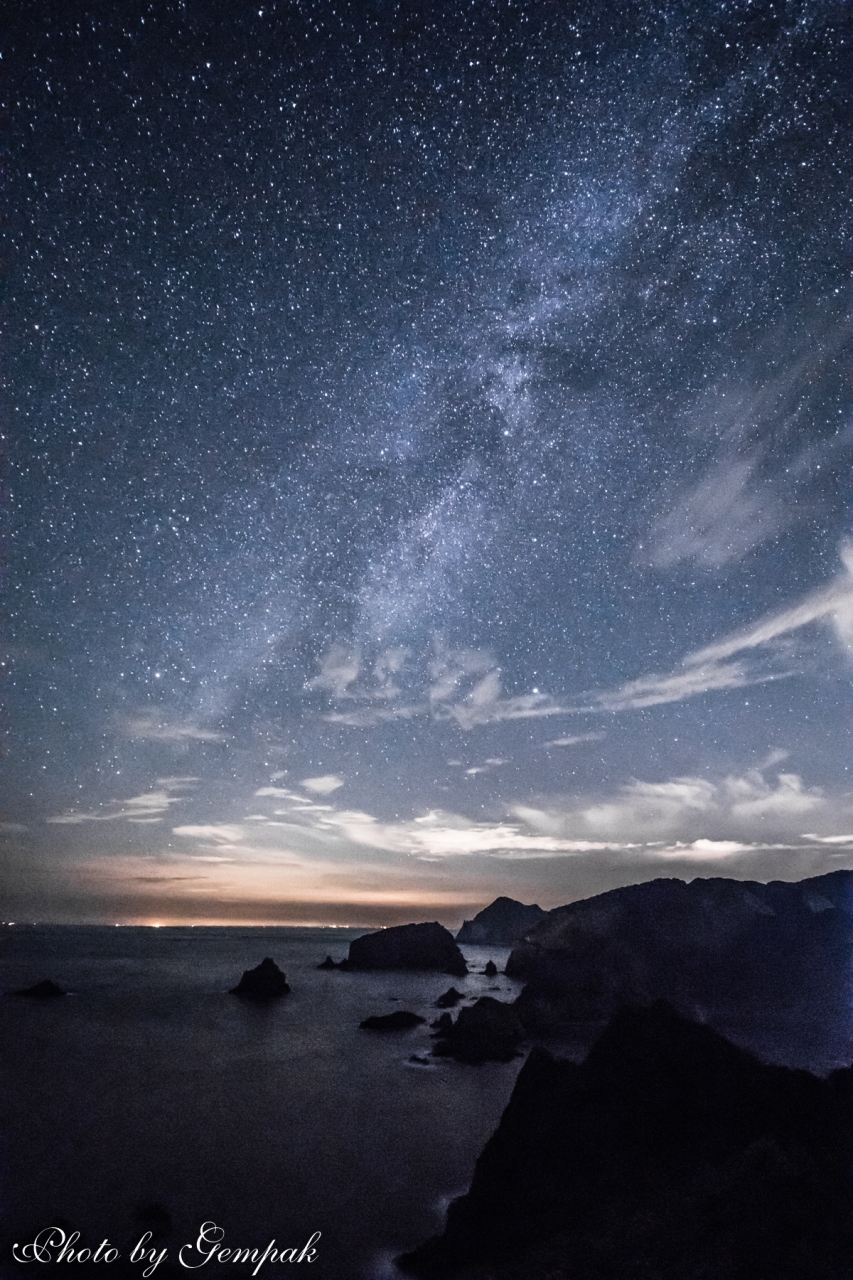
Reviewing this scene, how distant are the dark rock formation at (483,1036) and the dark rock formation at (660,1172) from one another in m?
21.9

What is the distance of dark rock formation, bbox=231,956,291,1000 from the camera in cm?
5903

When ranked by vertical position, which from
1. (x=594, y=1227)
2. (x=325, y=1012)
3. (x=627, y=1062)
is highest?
(x=627, y=1062)

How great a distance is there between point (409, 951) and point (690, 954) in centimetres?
4461

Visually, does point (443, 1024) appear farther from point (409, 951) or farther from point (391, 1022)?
point (409, 951)

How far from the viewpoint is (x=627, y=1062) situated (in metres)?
12.5

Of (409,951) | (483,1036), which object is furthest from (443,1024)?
(409,951)

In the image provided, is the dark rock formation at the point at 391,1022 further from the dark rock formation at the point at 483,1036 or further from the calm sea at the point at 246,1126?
the dark rock formation at the point at 483,1036

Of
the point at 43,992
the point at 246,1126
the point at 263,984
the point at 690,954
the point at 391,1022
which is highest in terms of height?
the point at 246,1126

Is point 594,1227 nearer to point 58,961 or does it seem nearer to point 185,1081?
point 185,1081

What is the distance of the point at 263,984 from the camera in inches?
2350

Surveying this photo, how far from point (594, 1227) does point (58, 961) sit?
123 meters

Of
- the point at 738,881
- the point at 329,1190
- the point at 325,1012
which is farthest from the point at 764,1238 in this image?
the point at 738,881

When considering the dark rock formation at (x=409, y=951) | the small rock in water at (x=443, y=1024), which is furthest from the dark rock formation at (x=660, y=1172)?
the dark rock formation at (x=409, y=951)

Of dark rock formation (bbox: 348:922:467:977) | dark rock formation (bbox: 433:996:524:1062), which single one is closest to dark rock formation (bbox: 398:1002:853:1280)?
dark rock formation (bbox: 433:996:524:1062)
